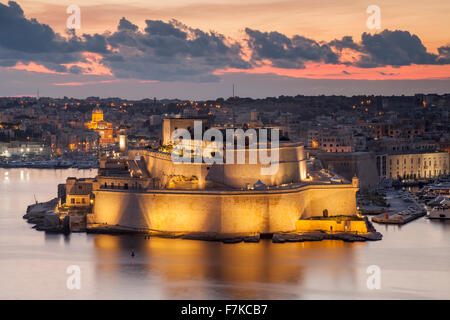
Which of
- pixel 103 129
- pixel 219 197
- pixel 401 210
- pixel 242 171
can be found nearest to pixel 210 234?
pixel 219 197

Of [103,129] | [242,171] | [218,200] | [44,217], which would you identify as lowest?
[44,217]

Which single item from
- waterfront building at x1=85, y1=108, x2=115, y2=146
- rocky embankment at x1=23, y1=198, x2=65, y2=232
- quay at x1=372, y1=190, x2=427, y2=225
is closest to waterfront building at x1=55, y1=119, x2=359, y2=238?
rocky embankment at x1=23, y1=198, x2=65, y2=232

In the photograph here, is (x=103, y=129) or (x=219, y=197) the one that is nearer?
(x=219, y=197)

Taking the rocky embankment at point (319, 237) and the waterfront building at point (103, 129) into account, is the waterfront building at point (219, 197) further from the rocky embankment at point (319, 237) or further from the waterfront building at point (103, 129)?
the waterfront building at point (103, 129)

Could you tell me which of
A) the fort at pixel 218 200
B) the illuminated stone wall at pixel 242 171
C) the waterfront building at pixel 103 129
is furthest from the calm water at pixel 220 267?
the waterfront building at pixel 103 129

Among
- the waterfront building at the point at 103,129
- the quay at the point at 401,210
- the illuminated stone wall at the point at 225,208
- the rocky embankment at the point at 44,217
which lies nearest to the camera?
the illuminated stone wall at the point at 225,208

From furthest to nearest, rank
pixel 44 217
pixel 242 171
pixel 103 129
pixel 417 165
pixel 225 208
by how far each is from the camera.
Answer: pixel 103 129, pixel 417 165, pixel 44 217, pixel 242 171, pixel 225 208

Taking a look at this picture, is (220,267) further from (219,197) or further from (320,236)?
(320,236)
